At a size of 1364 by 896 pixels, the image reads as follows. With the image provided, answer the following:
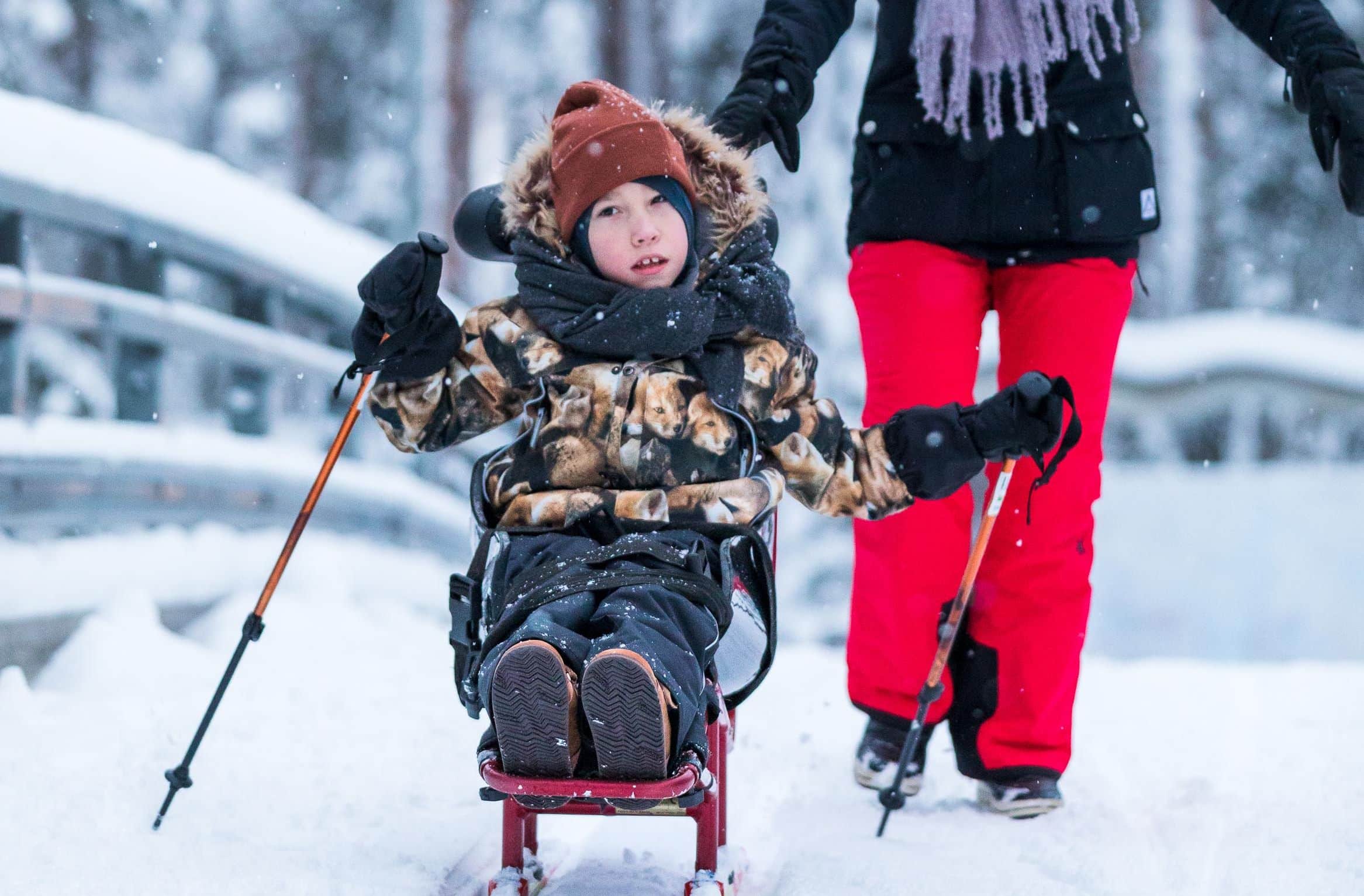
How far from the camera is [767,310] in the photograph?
2.30 metres

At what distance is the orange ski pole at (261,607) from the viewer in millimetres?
2250

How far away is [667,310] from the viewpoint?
2.20 metres

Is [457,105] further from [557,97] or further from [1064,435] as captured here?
[1064,435]

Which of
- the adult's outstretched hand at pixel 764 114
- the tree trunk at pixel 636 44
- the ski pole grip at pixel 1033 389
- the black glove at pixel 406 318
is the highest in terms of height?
the tree trunk at pixel 636 44

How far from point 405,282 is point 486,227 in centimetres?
40

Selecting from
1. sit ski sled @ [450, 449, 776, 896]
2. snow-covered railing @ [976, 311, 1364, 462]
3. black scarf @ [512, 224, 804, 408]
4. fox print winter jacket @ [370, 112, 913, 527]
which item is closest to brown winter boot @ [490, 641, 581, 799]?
sit ski sled @ [450, 449, 776, 896]

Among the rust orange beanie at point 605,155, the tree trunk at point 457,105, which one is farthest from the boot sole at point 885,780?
the tree trunk at point 457,105

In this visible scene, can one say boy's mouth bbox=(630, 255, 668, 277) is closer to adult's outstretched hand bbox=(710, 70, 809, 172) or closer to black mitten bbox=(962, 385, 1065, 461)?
adult's outstretched hand bbox=(710, 70, 809, 172)

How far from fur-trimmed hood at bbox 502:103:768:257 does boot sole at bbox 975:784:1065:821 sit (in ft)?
4.21

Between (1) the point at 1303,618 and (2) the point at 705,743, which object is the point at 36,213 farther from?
(1) the point at 1303,618

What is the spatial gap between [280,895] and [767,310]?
1.23m

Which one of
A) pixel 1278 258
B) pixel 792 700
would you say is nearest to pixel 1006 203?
pixel 792 700

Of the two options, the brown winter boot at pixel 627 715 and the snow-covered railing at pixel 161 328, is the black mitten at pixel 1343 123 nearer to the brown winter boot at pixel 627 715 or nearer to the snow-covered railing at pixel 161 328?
Answer: the brown winter boot at pixel 627 715

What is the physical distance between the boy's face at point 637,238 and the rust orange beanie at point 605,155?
26mm
